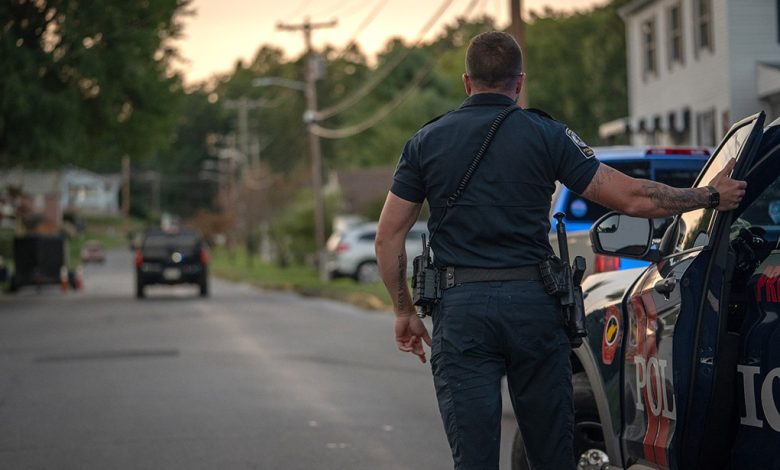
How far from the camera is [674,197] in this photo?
4688mm

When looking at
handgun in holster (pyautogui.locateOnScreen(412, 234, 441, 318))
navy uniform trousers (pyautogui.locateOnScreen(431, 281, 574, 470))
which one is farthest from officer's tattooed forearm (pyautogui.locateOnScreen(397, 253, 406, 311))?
navy uniform trousers (pyautogui.locateOnScreen(431, 281, 574, 470))

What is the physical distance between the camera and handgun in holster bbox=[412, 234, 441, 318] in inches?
186

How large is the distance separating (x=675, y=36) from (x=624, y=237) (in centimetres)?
2858

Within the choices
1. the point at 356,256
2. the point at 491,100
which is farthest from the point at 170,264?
the point at 491,100

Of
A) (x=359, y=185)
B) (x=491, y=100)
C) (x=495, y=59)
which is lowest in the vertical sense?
(x=491, y=100)

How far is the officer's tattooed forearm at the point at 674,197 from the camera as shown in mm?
4543

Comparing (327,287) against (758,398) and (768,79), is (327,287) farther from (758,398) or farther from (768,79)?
(758,398)

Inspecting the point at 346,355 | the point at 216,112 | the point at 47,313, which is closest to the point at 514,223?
the point at 346,355

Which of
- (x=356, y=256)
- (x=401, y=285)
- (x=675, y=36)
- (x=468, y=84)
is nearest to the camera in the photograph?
(x=468, y=84)

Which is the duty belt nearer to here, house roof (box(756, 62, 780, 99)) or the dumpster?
house roof (box(756, 62, 780, 99))

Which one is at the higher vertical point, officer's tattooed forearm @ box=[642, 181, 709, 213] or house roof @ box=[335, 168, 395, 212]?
house roof @ box=[335, 168, 395, 212]

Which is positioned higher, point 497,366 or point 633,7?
point 633,7

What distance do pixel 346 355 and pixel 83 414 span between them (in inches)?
221

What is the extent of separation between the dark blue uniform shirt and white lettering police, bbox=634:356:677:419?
1.72ft
